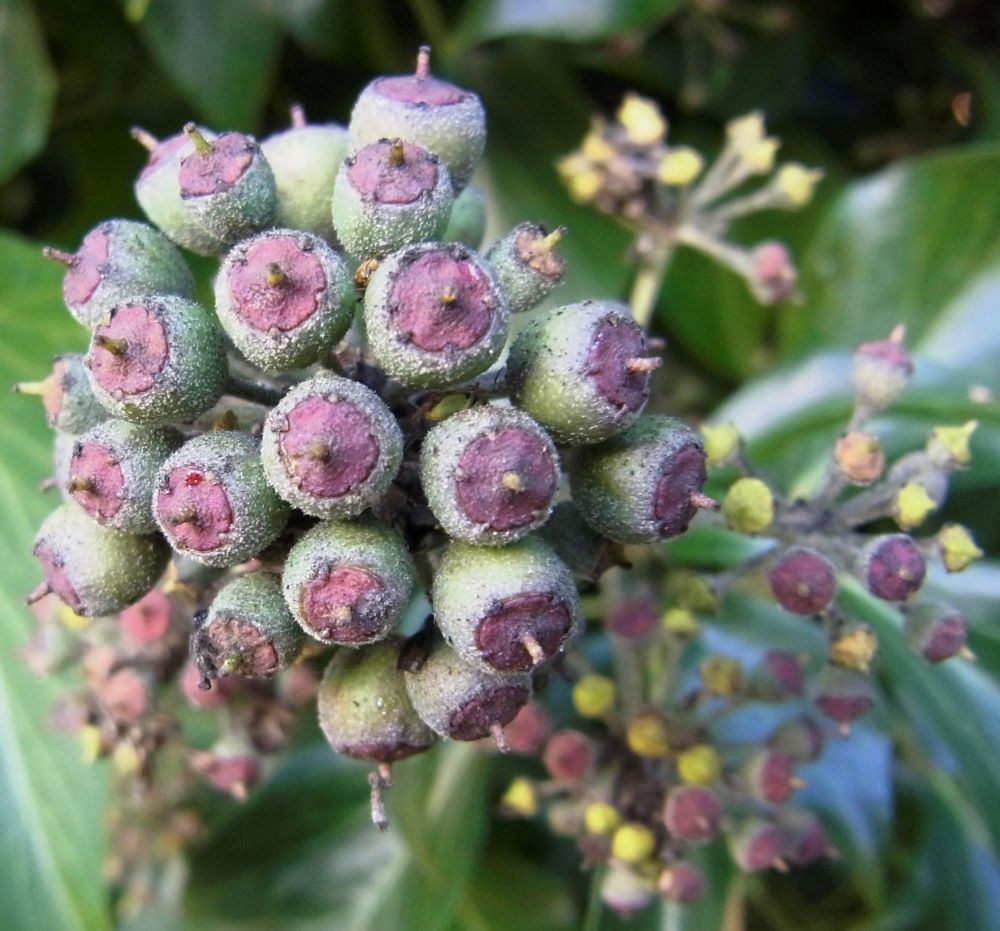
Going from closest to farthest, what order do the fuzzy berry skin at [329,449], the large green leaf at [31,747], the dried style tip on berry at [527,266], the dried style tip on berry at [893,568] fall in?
1. the fuzzy berry skin at [329,449]
2. the dried style tip on berry at [527,266]
3. the dried style tip on berry at [893,568]
4. the large green leaf at [31,747]

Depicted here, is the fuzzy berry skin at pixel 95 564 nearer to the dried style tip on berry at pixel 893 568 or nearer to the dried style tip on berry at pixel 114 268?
the dried style tip on berry at pixel 114 268

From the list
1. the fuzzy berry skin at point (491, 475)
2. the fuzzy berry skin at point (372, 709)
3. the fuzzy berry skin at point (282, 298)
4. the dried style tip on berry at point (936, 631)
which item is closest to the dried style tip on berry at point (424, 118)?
the fuzzy berry skin at point (282, 298)

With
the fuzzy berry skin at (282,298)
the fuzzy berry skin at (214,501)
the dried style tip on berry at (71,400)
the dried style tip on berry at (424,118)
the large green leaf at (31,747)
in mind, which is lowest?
the large green leaf at (31,747)

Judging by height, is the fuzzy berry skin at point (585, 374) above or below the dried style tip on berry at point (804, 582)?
above

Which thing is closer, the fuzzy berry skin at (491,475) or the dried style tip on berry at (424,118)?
the fuzzy berry skin at (491,475)

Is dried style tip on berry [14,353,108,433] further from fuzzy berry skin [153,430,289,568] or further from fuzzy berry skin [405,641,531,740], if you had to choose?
fuzzy berry skin [405,641,531,740]

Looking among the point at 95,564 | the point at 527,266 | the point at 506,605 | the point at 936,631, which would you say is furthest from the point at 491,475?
the point at 936,631

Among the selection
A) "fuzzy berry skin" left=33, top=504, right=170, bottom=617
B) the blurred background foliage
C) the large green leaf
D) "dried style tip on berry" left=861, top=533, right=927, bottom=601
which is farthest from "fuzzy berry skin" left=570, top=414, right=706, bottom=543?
the large green leaf
